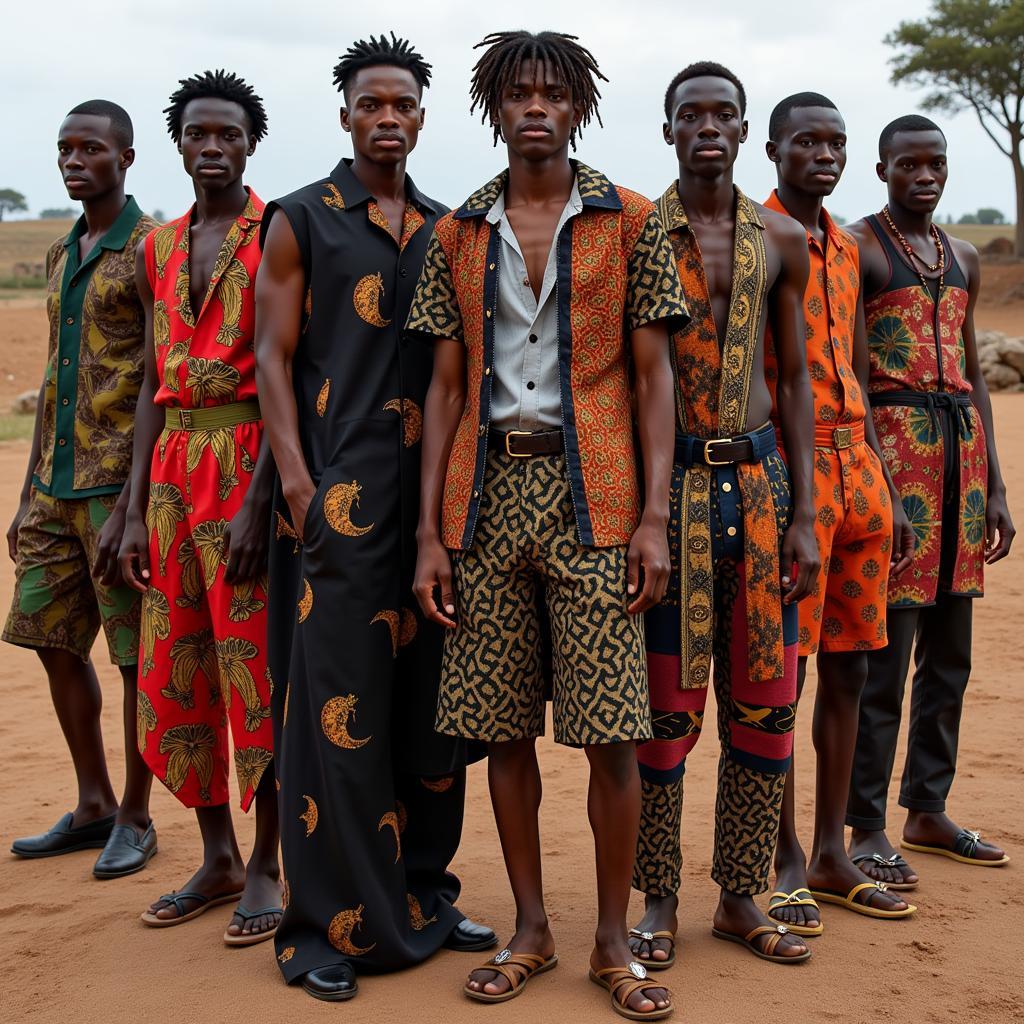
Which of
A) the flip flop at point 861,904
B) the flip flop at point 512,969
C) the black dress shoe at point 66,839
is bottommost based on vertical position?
the black dress shoe at point 66,839

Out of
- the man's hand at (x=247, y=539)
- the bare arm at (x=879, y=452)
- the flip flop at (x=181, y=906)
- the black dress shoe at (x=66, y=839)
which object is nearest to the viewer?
the man's hand at (x=247, y=539)

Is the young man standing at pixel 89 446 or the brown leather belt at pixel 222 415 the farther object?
the young man standing at pixel 89 446

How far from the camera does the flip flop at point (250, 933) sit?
3994 millimetres

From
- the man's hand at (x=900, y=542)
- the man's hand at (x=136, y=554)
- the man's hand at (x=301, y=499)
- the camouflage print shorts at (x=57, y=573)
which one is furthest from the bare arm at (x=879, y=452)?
the camouflage print shorts at (x=57, y=573)

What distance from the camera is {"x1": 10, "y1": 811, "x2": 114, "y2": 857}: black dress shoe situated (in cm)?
495

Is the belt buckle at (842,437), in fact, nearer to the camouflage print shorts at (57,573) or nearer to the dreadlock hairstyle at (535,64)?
the dreadlock hairstyle at (535,64)

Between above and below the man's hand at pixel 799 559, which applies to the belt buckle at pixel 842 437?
above

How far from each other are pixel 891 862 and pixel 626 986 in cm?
138

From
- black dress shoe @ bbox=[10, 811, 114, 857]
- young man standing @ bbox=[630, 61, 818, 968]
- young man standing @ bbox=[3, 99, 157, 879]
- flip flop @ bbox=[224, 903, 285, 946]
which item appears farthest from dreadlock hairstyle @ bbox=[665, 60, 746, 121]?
black dress shoe @ bbox=[10, 811, 114, 857]

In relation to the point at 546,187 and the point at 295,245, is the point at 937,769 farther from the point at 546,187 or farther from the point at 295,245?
the point at 295,245

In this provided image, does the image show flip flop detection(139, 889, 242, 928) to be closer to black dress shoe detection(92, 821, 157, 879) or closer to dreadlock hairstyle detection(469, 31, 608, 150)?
black dress shoe detection(92, 821, 157, 879)

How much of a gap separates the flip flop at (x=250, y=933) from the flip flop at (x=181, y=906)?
0.19 metres

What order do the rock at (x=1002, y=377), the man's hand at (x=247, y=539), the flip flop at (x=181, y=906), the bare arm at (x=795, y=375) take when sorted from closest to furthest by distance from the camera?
the bare arm at (x=795, y=375) < the man's hand at (x=247, y=539) < the flip flop at (x=181, y=906) < the rock at (x=1002, y=377)

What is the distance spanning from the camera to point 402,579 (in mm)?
3818
